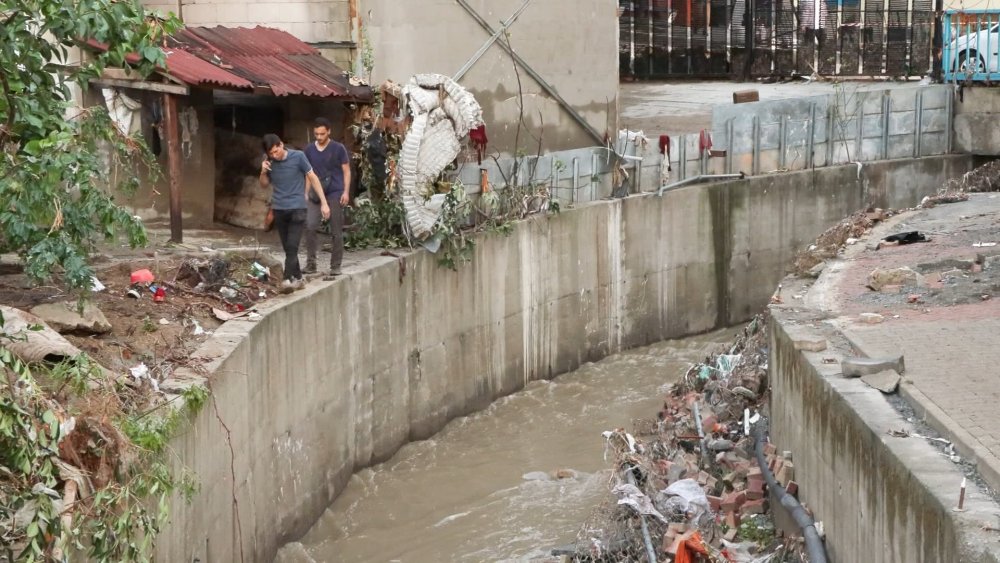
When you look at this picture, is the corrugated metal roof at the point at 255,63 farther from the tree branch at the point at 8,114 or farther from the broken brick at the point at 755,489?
the broken brick at the point at 755,489

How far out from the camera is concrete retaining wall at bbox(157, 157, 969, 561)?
11.6 meters

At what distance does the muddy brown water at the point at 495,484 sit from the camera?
13164mm

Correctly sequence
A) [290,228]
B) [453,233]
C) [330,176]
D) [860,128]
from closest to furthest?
[290,228] → [330,176] → [453,233] → [860,128]

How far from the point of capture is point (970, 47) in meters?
24.8

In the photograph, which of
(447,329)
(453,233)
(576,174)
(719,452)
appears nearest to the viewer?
(719,452)

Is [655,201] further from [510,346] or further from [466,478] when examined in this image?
[466,478]

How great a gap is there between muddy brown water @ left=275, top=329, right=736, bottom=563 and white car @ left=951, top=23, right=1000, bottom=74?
880 cm

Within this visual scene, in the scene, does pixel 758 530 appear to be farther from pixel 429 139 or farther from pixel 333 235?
pixel 429 139

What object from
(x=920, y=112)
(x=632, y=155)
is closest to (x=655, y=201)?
(x=632, y=155)

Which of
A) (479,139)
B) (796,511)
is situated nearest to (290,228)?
(479,139)

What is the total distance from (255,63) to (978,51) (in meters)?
13.1

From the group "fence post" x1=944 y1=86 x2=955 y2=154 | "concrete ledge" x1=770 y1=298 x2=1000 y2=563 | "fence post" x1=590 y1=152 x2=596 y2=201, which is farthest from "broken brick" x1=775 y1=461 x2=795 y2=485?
"fence post" x1=944 y1=86 x2=955 y2=154

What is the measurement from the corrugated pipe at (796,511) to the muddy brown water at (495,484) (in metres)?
1.92

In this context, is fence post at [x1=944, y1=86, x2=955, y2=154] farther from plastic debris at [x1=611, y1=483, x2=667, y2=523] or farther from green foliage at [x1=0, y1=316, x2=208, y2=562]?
green foliage at [x1=0, y1=316, x2=208, y2=562]
